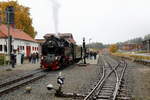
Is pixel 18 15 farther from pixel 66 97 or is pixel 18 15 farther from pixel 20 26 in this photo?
pixel 66 97

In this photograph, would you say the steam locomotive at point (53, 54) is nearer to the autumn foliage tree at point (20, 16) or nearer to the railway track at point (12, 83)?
the railway track at point (12, 83)

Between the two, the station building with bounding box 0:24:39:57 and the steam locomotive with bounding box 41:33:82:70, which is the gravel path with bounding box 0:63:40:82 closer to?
the steam locomotive with bounding box 41:33:82:70

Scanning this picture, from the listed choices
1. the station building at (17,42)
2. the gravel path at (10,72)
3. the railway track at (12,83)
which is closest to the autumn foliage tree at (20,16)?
the station building at (17,42)

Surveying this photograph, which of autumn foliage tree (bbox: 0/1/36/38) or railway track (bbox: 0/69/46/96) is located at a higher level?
autumn foliage tree (bbox: 0/1/36/38)

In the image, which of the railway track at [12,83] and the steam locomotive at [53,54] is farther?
the steam locomotive at [53,54]

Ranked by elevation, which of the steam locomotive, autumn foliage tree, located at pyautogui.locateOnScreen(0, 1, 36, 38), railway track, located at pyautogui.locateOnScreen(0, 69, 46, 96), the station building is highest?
autumn foliage tree, located at pyautogui.locateOnScreen(0, 1, 36, 38)

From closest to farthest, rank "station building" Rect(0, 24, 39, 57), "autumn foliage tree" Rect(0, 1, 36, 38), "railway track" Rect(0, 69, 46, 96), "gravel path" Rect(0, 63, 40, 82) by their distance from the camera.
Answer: "railway track" Rect(0, 69, 46, 96) < "gravel path" Rect(0, 63, 40, 82) < "station building" Rect(0, 24, 39, 57) < "autumn foliage tree" Rect(0, 1, 36, 38)

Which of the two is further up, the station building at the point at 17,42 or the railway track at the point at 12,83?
the station building at the point at 17,42

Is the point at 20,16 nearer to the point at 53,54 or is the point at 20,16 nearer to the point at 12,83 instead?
the point at 53,54

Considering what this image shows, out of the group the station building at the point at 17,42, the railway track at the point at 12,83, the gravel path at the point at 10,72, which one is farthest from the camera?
the station building at the point at 17,42

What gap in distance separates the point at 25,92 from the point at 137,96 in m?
5.09

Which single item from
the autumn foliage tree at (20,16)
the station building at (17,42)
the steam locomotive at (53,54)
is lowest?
the steam locomotive at (53,54)

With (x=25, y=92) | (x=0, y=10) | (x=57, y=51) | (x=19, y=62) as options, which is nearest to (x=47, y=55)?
(x=57, y=51)

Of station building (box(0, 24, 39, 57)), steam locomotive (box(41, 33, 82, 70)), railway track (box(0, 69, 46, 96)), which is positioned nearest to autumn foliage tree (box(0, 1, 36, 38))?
station building (box(0, 24, 39, 57))
